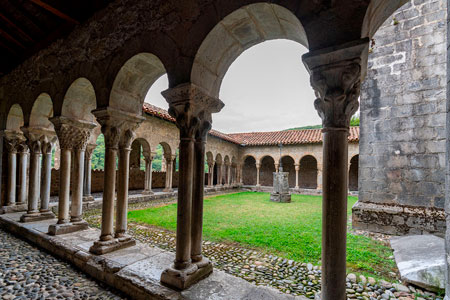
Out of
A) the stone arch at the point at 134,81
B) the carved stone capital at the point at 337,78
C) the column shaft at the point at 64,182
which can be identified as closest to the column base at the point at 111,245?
the column shaft at the point at 64,182

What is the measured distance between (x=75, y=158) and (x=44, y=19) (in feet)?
9.07

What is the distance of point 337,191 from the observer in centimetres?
183

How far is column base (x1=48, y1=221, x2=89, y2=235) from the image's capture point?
162 inches

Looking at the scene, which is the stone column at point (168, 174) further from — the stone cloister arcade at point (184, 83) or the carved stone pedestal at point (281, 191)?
the stone cloister arcade at point (184, 83)

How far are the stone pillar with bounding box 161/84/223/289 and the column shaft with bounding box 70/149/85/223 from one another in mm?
2827

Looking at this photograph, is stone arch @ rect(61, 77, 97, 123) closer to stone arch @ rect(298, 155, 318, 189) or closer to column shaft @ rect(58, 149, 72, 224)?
column shaft @ rect(58, 149, 72, 224)

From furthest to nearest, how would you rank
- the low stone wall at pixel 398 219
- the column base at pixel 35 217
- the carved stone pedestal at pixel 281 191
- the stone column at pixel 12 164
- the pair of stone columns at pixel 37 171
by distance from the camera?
the carved stone pedestal at pixel 281 191 < the stone column at pixel 12 164 < the pair of stone columns at pixel 37 171 < the column base at pixel 35 217 < the low stone wall at pixel 398 219

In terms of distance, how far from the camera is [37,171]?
5.28 meters

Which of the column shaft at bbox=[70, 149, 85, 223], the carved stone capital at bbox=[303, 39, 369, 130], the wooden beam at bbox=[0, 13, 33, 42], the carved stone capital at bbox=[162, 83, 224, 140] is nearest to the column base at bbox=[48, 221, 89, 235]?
the column shaft at bbox=[70, 149, 85, 223]

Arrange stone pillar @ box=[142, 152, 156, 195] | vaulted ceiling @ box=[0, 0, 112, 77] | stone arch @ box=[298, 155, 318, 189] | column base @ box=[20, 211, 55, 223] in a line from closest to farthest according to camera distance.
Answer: vaulted ceiling @ box=[0, 0, 112, 77] → column base @ box=[20, 211, 55, 223] → stone pillar @ box=[142, 152, 156, 195] → stone arch @ box=[298, 155, 318, 189]

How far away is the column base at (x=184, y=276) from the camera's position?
2.38m

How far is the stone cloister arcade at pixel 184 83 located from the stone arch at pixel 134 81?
0.02m

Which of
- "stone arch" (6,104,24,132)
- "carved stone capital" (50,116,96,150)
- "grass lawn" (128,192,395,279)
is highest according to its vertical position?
"stone arch" (6,104,24,132)

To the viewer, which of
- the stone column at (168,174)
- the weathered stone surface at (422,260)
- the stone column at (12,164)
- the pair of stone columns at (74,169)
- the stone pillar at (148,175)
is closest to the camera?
the weathered stone surface at (422,260)
